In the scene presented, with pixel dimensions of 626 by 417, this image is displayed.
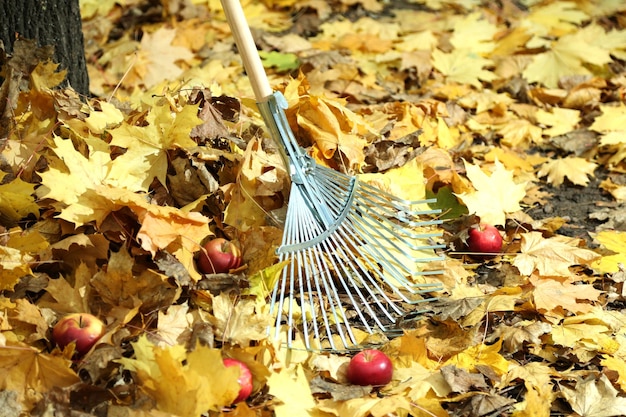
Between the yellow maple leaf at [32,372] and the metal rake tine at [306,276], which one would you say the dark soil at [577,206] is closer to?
the metal rake tine at [306,276]

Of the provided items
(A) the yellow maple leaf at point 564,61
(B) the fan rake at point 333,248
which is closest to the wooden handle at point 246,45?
(B) the fan rake at point 333,248

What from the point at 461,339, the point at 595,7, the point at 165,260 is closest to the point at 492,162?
the point at 461,339

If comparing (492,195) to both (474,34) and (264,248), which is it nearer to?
(264,248)

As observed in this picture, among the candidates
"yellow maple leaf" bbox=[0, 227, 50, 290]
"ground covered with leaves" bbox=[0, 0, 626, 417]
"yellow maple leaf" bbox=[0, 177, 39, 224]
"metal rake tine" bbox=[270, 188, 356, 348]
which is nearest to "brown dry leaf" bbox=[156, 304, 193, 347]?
"ground covered with leaves" bbox=[0, 0, 626, 417]

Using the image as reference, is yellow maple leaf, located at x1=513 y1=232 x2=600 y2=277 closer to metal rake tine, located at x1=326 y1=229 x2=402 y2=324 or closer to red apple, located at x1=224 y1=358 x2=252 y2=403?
metal rake tine, located at x1=326 y1=229 x2=402 y2=324

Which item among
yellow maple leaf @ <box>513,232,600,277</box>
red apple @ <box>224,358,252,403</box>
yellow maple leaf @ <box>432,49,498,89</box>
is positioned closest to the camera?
red apple @ <box>224,358,252,403</box>

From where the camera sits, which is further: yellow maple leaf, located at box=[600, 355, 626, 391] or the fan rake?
the fan rake
